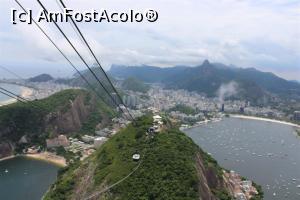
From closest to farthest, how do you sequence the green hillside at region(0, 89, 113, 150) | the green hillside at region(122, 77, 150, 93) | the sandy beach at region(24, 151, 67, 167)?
the sandy beach at region(24, 151, 67, 167) → the green hillside at region(0, 89, 113, 150) → the green hillside at region(122, 77, 150, 93)

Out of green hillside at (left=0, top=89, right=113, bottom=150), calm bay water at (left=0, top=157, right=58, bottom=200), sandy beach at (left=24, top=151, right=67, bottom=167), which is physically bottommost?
calm bay water at (left=0, top=157, right=58, bottom=200)

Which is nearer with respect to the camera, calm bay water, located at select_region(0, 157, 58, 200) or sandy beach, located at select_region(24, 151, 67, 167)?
calm bay water, located at select_region(0, 157, 58, 200)

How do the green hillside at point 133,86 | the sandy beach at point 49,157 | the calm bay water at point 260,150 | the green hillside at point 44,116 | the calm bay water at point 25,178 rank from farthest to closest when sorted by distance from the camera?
the green hillside at point 133,86 < the green hillside at point 44,116 < the sandy beach at point 49,157 < the calm bay water at point 260,150 < the calm bay water at point 25,178

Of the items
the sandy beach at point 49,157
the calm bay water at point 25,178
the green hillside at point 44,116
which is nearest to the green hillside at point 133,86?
the green hillside at point 44,116

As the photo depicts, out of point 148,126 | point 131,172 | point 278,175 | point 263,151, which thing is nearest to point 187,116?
point 263,151

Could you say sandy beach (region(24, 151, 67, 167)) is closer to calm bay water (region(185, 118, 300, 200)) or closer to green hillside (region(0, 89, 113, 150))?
green hillside (region(0, 89, 113, 150))

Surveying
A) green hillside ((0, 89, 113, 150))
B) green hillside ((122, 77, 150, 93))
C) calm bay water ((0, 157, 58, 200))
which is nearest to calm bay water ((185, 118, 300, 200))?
green hillside ((0, 89, 113, 150))

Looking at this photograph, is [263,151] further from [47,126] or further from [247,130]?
[47,126]

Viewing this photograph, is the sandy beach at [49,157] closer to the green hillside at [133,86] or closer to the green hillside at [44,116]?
the green hillside at [44,116]
